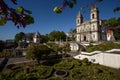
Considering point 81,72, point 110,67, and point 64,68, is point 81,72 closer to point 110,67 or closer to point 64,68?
point 64,68

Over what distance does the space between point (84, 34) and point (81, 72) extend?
162ft

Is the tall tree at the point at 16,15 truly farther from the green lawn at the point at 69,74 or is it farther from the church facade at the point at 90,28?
the church facade at the point at 90,28

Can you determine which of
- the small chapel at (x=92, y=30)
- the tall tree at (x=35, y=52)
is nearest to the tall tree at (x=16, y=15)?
the tall tree at (x=35, y=52)

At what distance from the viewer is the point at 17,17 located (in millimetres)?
1745

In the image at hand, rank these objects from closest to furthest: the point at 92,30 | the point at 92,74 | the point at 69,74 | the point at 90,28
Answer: the point at 92,74, the point at 69,74, the point at 92,30, the point at 90,28

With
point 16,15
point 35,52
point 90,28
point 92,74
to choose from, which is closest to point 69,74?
point 92,74

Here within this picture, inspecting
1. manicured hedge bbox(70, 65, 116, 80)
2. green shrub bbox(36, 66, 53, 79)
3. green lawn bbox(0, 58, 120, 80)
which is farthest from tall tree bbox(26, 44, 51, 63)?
manicured hedge bbox(70, 65, 116, 80)

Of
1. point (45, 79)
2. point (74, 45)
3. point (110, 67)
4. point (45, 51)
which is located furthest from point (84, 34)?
point (45, 79)

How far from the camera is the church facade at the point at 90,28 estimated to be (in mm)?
61878

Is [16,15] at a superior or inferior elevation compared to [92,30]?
inferior

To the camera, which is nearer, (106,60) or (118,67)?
(118,67)

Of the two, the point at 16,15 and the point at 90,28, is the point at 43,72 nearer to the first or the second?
the point at 16,15

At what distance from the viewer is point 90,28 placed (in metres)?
66.4

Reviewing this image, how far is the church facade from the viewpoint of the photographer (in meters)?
61.9
